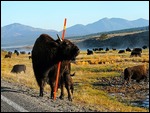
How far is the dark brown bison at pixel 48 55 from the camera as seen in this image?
41.3ft

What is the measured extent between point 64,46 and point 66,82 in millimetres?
1346

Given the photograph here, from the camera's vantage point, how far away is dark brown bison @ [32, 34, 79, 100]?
41.3ft

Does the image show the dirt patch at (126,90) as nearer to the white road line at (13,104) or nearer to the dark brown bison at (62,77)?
the dark brown bison at (62,77)

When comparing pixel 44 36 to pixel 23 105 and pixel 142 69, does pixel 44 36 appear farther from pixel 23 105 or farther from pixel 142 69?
pixel 142 69

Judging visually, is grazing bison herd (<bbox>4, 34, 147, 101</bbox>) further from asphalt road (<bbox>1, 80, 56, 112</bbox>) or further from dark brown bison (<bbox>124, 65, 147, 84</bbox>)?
dark brown bison (<bbox>124, 65, 147, 84</bbox>)

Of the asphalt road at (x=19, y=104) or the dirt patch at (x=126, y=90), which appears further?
the dirt patch at (x=126, y=90)

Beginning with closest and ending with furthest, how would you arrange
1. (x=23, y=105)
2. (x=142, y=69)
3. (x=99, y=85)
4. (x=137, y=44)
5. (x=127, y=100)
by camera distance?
(x=23, y=105)
(x=127, y=100)
(x=99, y=85)
(x=142, y=69)
(x=137, y=44)

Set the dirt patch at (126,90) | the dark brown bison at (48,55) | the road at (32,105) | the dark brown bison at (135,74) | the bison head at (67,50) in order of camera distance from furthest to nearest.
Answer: the dark brown bison at (135,74), the dirt patch at (126,90), the dark brown bison at (48,55), the bison head at (67,50), the road at (32,105)

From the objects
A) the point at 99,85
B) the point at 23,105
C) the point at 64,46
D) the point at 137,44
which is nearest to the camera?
the point at 23,105

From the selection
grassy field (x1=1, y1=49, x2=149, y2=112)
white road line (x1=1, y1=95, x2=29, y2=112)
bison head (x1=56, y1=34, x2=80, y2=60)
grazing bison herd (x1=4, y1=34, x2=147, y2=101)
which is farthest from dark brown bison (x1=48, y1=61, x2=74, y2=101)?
white road line (x1=1, y1=95, x2=29, y2=112)

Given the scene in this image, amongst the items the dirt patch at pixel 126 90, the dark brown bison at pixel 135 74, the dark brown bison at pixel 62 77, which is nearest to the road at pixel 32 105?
the dark brown bison at pixel 62 77

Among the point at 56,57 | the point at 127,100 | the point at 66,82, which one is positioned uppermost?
the point at 56,57

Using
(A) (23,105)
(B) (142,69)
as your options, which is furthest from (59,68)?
(B) (142,69)

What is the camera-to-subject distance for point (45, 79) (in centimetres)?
1274
